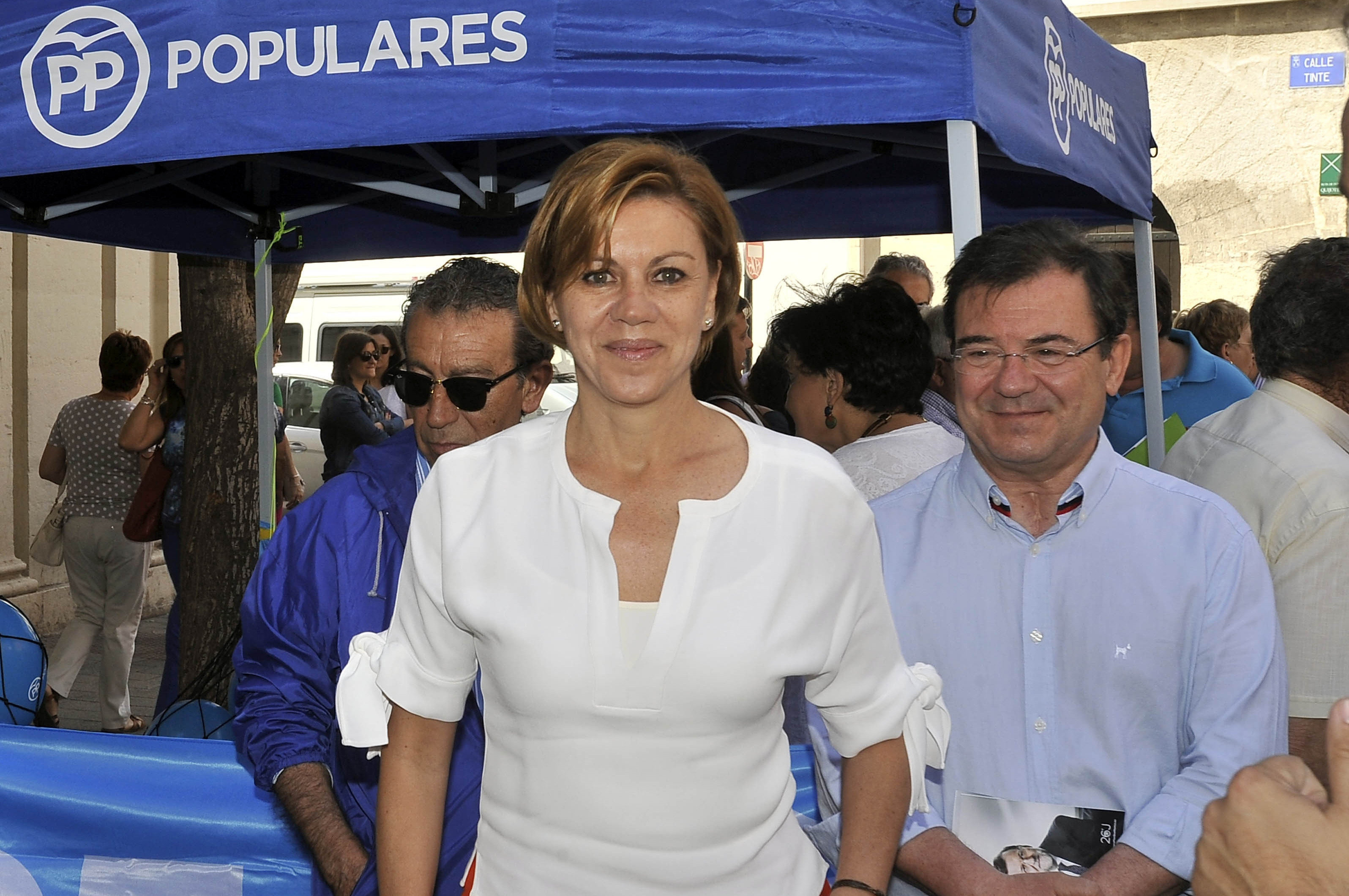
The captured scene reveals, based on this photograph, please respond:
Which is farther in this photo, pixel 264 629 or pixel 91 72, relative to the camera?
pixel 91 72

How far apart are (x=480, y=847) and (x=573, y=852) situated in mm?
198

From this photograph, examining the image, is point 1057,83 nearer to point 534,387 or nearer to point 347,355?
point 534,387

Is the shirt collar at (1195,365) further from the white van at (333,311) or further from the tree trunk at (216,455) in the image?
the white van at (333,311)

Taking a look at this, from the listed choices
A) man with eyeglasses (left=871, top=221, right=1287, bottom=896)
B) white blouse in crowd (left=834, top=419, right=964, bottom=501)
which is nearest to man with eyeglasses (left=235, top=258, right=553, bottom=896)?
man with eyeglasses (left=871, top=221, right=1287, bottom=896)

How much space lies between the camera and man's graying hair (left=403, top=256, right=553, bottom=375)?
8.29ft

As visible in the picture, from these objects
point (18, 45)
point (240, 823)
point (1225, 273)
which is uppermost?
point (1225, 273)

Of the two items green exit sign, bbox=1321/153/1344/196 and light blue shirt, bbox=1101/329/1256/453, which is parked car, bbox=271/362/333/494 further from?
green exit sign, bbox=1321/153/1344/196

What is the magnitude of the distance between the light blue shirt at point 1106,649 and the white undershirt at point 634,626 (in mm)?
750

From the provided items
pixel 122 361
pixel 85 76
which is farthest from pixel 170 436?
pixel 85 76

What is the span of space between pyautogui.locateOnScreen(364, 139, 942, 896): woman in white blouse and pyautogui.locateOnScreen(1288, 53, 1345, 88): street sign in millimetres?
13701

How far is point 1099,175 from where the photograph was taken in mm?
4102

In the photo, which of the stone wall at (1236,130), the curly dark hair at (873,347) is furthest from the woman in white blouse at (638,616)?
the stone wall at (1236,130)

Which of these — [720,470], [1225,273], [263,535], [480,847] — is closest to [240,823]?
[480,847]

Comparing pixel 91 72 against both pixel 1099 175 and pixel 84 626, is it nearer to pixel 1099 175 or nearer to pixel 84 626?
pixel 1099 175
